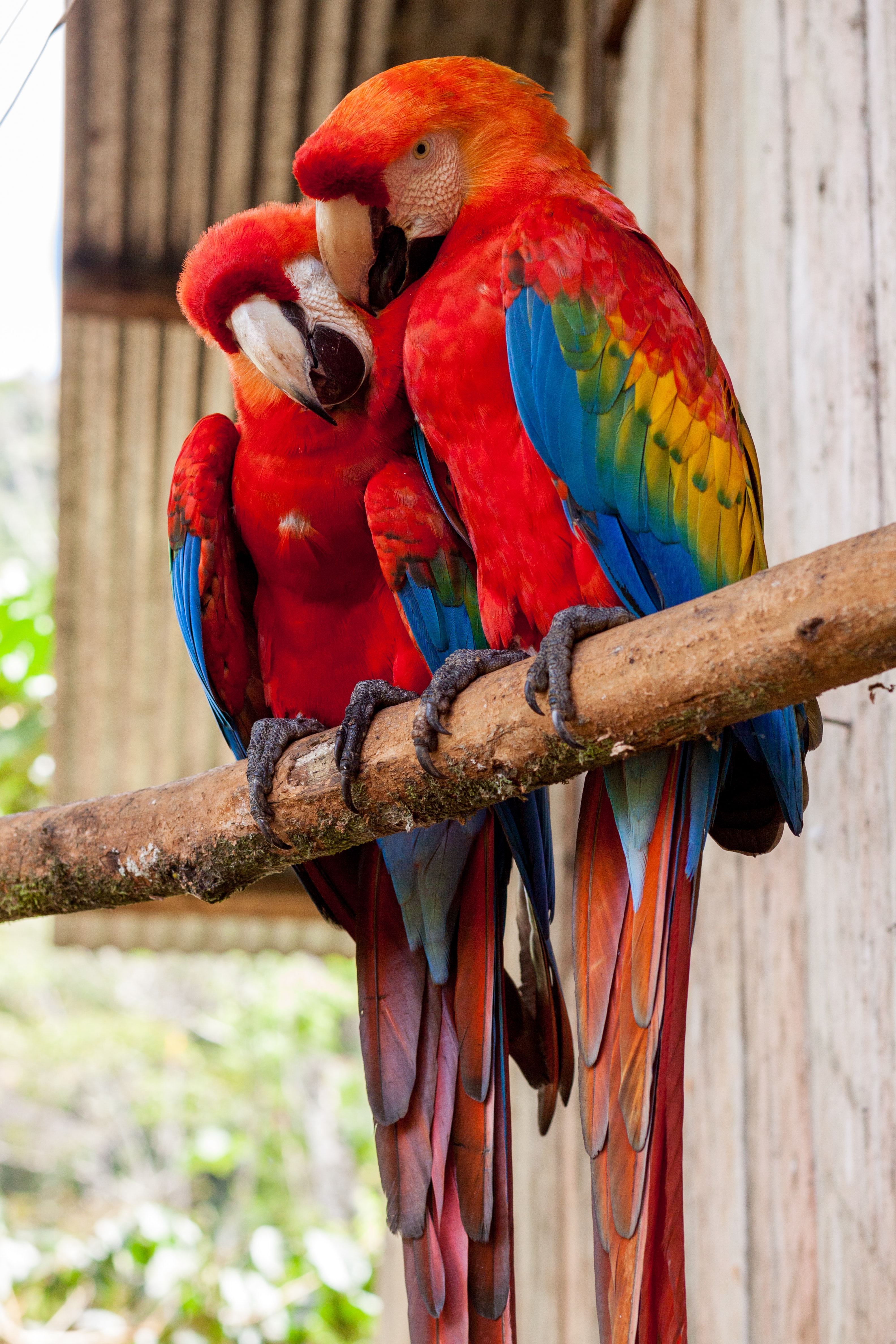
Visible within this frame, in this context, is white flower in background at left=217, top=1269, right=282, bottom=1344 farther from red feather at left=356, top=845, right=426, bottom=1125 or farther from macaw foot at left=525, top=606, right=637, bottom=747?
macaw foot at left=525, top=606, right=637, bottom=747

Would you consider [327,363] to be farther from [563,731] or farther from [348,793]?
[563,731]

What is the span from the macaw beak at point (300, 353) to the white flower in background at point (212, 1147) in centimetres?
525

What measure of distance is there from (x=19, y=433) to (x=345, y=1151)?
492 inches

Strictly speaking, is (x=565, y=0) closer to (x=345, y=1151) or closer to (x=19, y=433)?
(x=345, y=1151)

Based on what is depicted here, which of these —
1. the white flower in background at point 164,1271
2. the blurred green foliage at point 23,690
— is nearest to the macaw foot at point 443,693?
the blurred green foliage at point 23,690

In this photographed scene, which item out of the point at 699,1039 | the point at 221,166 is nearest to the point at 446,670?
the point at 699,1039

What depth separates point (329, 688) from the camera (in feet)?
5.86

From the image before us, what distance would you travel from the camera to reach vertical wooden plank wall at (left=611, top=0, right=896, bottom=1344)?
1.47m

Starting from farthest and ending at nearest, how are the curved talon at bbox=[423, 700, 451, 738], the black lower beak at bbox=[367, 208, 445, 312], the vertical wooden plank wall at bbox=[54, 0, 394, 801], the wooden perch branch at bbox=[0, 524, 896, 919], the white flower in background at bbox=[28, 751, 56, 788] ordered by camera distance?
the white flower in background at bbox=[28, 751, 56, 788]
the vertical wooden plank wall at bbox=[54, 0, 394, 801]
the black lower beak at bbox=[367, 208, 445, 312]
the curved talon at bbox=[423, 700, 451, 738]
the wooden perch branch at bbox=[0, 524, 896, 919]

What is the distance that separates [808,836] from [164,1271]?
3687mm

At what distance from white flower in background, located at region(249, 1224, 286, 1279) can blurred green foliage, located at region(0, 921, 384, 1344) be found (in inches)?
138

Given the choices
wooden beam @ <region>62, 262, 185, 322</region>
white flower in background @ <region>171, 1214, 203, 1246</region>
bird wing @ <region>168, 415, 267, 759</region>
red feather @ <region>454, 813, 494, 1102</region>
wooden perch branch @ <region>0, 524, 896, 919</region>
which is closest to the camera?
wooden perch branch @ <region>0, 524, 896, 919</region>

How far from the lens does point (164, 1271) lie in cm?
429

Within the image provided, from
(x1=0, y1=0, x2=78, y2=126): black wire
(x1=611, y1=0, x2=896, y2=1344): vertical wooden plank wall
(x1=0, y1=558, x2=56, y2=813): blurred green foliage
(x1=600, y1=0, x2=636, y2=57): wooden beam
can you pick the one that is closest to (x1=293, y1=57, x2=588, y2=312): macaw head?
(x1=0, y1=0, x2=78, y2=126): black wire
